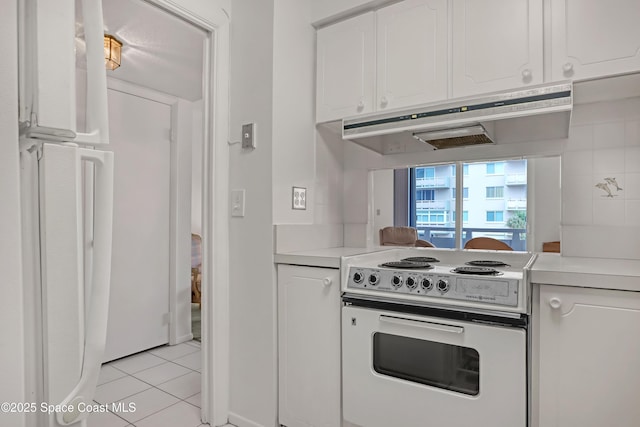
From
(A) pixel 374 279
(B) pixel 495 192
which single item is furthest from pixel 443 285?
(B) pixel 495 192

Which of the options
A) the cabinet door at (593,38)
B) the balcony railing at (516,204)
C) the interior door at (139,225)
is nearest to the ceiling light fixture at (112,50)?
the interior door at (139,225)

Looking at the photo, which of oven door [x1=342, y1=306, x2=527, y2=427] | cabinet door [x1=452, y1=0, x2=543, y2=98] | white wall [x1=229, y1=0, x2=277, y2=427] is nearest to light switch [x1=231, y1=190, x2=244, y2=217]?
white wall [x1=229, y1=0, x2=277, y2=427]

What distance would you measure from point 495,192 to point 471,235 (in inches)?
10.7

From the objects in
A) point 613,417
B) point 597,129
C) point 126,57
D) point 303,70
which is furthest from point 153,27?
point 613,417

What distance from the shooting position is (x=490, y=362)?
138 cm

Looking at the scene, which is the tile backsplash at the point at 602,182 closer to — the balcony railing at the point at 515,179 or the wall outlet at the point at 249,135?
the balcony railing at the point at 515,179

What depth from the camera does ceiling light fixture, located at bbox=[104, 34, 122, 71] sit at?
2.41 metres

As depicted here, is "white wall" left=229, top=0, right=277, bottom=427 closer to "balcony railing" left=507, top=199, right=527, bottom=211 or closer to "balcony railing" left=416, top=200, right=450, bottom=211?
"balcony railing" left=416, top=200, right=450, bottom=211

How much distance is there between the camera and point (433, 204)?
7.30 ft

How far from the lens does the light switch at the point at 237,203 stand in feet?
6.73

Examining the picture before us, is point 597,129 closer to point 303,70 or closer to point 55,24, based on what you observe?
point 303,70

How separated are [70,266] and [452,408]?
141 centimetres

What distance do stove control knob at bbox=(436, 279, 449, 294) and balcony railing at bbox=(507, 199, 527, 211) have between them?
81 cm

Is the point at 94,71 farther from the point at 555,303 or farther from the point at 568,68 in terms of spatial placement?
the point at 568,68
